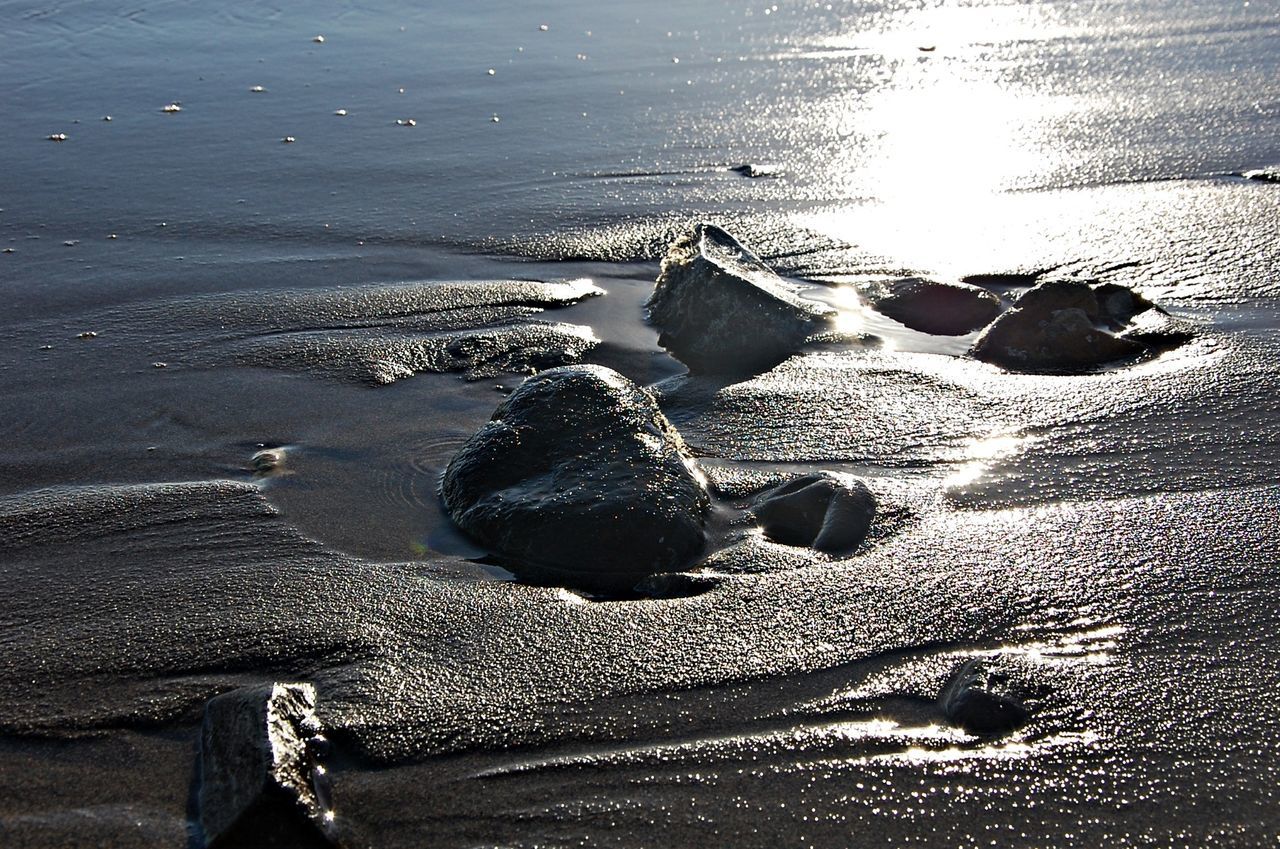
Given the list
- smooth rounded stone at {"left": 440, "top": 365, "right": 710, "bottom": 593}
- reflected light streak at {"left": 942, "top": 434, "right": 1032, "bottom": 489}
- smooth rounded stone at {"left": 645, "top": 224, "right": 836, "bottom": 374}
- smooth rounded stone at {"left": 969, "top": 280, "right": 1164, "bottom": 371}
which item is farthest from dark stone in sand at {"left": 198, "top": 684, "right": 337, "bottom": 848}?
smooth rounded stone at {"left": 969, "top": 280, "right": 1164, "bottom": 371}

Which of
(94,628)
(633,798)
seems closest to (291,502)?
(94,628)

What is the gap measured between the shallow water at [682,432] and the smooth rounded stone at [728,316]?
12 centimetres

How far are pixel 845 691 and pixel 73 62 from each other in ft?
24.3

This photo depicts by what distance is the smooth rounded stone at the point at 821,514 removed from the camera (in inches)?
104

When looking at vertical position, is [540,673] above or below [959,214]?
below

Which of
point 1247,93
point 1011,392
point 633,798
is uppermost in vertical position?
point 1247,93

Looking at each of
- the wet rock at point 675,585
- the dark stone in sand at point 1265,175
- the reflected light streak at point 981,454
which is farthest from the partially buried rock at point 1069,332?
the dark stone in sand at point 1265,175

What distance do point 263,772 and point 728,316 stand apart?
228cm

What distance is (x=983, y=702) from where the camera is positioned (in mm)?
2092

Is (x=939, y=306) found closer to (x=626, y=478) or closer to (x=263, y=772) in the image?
(x=626, y=478)

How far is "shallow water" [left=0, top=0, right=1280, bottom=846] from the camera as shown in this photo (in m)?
1.98

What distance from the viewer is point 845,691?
2164mm

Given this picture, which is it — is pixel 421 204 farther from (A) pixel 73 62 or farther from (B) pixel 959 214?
(A) pixel 73 62

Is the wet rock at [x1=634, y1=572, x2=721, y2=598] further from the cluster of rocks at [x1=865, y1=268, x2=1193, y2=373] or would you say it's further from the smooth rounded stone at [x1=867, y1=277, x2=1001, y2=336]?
the smooth rounded stone at [x1=867, y1=277, x2=1001, y2=336]
